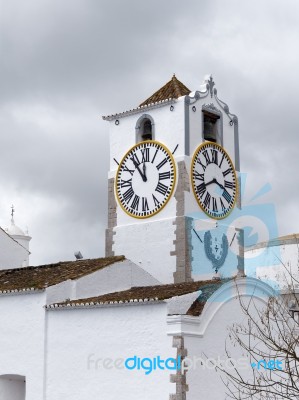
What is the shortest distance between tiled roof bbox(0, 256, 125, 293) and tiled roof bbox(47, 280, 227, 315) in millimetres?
1099

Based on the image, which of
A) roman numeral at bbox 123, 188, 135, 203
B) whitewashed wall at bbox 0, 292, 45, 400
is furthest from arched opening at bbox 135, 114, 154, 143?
whitewashed wall at bbox 0, 292, 45, 400

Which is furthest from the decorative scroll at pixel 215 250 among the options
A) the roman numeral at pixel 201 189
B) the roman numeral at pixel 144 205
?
the roman numeral at pixel 144 205

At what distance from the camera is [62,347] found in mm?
21859

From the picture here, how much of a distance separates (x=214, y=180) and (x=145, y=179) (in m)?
2.45

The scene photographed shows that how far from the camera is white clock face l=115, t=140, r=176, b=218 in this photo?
26.8 metres

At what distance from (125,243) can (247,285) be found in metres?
6.45

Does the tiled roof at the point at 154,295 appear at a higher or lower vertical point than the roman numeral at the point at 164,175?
lower

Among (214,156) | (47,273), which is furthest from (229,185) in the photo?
(47,273)

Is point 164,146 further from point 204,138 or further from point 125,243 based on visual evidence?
point 125,243

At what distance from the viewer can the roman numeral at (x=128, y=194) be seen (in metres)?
27.6

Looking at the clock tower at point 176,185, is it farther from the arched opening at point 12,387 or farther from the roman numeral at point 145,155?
the arched opening at point 12,387

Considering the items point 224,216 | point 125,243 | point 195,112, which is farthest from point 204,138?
point 125,243

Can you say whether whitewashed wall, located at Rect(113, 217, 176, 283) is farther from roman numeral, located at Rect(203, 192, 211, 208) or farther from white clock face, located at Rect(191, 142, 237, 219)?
white clock face, located at Rect(191, 142, 237, 219)

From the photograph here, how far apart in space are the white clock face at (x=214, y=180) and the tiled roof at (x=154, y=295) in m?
5.11
